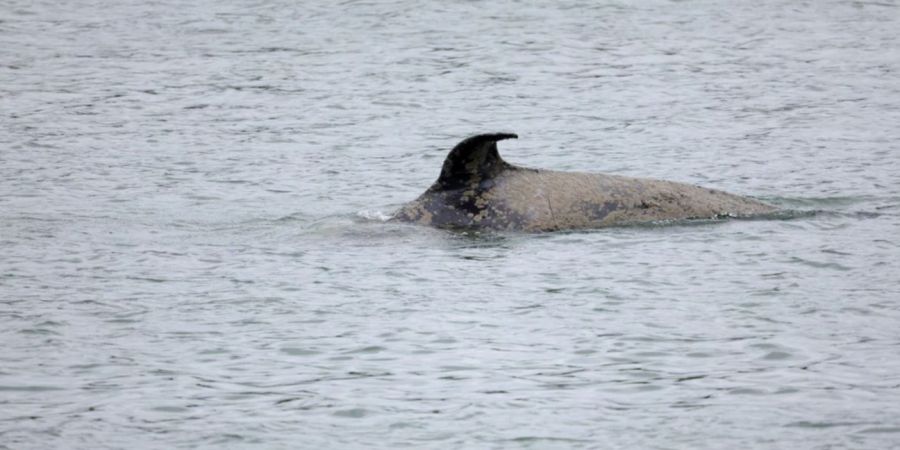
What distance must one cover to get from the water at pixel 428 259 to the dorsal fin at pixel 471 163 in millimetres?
547

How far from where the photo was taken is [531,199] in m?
15.6

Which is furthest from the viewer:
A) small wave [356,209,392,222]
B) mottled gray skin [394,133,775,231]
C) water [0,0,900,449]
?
small wave [356,209,392,222]

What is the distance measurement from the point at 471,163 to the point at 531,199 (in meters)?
0.75

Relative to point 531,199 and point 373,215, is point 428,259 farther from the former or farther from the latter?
point 373,215

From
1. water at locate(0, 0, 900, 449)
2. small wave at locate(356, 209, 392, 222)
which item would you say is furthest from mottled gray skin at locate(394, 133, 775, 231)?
small wave at locate(356, 209, 392, 222)

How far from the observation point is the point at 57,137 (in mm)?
23125

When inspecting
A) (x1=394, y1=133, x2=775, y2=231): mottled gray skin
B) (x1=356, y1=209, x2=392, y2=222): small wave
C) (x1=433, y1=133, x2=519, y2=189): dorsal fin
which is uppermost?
(x1=433, y1=133, x2=519, y2=189): dorsal fin

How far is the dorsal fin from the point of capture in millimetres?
15031

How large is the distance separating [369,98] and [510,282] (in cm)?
1292

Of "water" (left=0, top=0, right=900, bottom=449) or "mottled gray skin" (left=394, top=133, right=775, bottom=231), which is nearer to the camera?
"water" (left=0, top=0, right=900, bottom=449)

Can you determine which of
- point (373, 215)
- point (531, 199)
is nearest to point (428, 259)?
point (531, 199)

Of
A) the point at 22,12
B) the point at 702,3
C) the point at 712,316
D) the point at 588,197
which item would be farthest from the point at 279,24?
the point at 712,316

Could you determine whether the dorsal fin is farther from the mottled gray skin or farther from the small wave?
the small wave

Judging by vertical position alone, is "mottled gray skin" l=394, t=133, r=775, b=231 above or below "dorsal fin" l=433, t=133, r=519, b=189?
below
